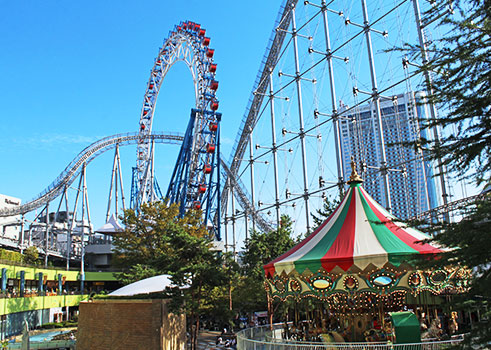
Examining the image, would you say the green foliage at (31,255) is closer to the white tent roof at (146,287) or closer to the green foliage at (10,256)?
the green foliage at (10,256)

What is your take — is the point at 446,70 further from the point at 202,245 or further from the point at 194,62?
the point at 194,62

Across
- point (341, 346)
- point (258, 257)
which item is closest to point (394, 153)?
point (258, 257)

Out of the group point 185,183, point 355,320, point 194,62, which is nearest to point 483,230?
point 355,320

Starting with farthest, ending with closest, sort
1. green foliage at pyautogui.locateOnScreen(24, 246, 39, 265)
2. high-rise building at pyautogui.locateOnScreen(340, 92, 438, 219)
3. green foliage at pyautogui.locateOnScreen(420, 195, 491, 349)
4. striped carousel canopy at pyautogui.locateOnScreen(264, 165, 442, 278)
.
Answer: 1. green foliage at pyautogui.locateOnScreen(24, 246, 39, 265)
2. high-rise building at pyautogui.locateOnScreen(340, 92, 438, 219)
3. striped carousel canopy at pyautogui.locateOnScreen(264, 165, 442, 278)
4. green foliage at pyautogui.locateOnScreen(420, 195, 491, 349)

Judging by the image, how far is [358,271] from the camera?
9625 mm

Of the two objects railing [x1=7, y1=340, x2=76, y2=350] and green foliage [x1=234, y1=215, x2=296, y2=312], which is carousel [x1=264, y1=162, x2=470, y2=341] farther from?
railing [x1=7, y1=340, x2=76, y2=350]

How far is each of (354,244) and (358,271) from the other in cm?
66

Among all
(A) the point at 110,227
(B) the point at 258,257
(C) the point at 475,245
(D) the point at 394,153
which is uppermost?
(D) the point at 394,153

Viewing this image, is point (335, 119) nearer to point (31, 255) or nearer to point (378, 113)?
point (378, 113)

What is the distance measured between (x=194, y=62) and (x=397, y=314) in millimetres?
29840

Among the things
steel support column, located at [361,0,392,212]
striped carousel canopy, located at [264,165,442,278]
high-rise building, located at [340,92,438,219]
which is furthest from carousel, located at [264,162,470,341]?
high-rise building, located at [340,92,438,219]

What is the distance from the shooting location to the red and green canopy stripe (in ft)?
31.0

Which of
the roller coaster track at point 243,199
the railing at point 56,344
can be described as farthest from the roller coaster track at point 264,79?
the railing at point 56,344

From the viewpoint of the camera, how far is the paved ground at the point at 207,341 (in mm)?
18672
